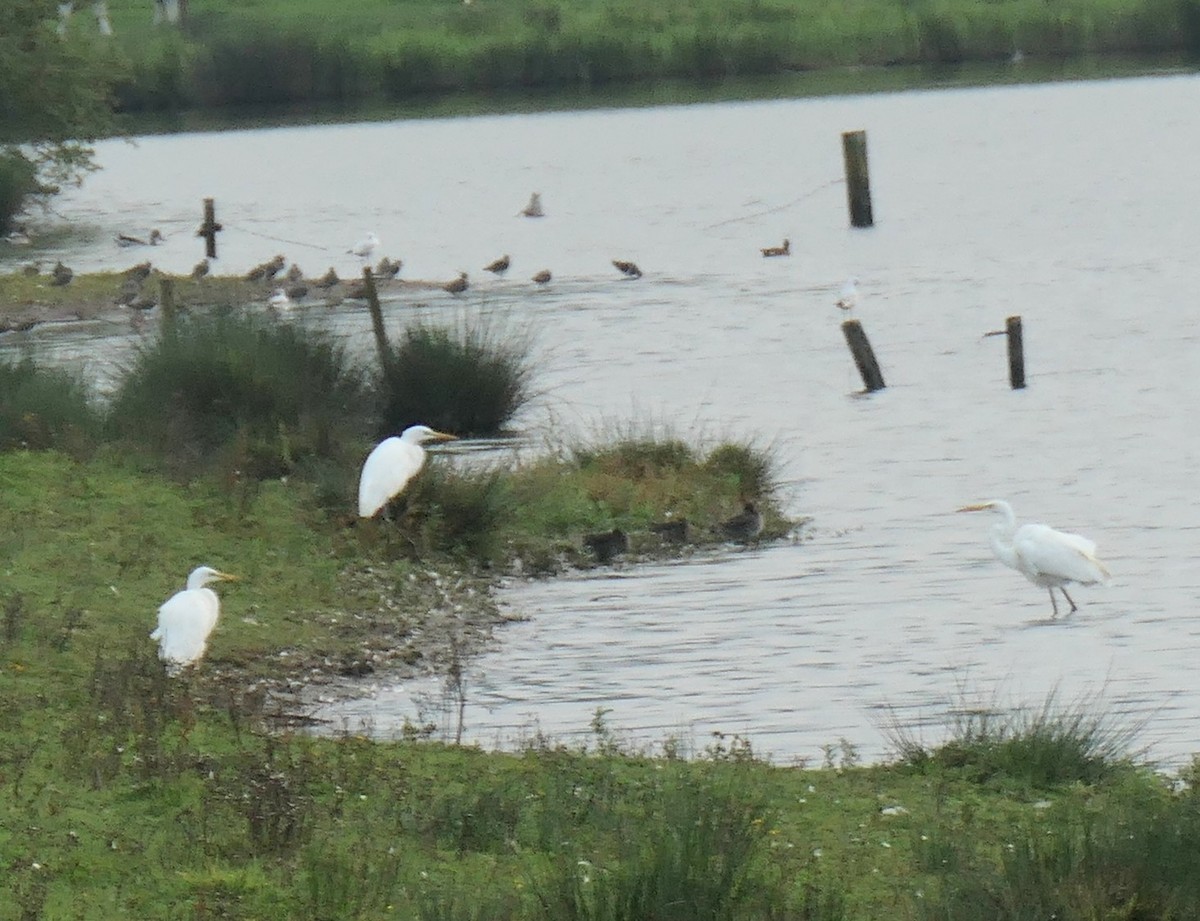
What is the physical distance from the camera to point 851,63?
2980 inches

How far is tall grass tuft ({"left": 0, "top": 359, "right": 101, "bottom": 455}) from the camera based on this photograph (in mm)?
16109

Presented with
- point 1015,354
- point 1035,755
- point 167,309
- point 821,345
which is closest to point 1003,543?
point 1035,755

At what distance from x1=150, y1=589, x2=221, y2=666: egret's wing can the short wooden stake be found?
46.7 ft

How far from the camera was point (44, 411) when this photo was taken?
16672 mm

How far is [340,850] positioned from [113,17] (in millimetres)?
86299

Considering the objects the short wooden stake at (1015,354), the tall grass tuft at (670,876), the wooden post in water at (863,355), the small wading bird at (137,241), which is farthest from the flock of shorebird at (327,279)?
the tall grass tuft at (670,876)

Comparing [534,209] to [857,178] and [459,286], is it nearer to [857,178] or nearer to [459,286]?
[857,178]

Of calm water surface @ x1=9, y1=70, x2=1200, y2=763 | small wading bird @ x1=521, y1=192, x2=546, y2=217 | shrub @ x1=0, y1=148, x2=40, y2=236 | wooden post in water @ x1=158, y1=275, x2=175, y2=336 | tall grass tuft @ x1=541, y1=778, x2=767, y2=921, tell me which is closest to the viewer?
tall grass tuft @ x1=541, y1=778, x2=767, y2=921

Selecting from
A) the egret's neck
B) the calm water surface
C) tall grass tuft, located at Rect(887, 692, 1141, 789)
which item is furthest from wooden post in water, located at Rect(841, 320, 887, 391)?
tall grass tuft, located at Rect(887, 692, 1141, 789)

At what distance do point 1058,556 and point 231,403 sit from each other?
21.0 ft

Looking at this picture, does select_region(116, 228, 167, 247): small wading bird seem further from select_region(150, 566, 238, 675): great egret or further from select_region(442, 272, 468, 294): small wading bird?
select_region(150, 566, 238, 675): great egret

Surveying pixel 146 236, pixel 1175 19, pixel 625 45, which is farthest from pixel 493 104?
pixel 146 236

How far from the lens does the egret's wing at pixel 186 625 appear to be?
33.9 feet

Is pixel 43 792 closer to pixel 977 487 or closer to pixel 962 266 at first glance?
pixel 977 487
